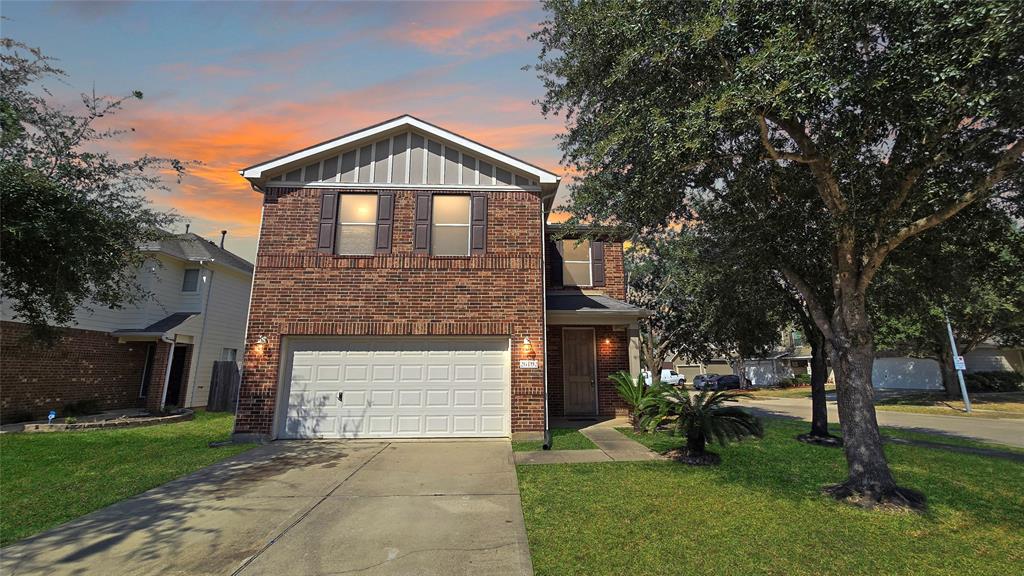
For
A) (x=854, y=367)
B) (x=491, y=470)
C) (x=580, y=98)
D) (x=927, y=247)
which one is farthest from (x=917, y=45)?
(x=491, y=470)

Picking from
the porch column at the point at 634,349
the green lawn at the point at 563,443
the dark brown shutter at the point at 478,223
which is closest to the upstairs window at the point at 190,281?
the dark brown shutter at the point at 478,223

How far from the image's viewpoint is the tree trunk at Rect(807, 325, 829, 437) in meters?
10.7

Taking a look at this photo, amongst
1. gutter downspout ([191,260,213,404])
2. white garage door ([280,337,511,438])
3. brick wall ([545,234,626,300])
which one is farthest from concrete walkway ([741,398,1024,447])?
gutter downspout ([191,260,213,404])

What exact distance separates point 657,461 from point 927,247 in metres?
5.85

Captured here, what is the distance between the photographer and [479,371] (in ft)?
34.0

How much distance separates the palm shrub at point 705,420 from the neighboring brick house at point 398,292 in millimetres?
3042

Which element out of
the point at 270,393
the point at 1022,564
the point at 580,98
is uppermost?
the point at 580,98

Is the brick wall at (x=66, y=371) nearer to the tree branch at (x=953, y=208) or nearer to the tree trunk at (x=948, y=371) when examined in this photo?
the tree branch at (x=953, y=208)

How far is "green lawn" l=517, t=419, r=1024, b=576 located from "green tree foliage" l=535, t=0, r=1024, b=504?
885mm

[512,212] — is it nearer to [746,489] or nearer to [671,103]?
[671,103]

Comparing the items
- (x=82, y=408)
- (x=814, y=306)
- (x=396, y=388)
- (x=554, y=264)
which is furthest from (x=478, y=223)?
(x=82, y=408)

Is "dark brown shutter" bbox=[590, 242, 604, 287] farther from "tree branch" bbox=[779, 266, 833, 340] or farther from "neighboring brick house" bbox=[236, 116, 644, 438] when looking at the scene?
→ "tree branch" bbox=[779, 266, 833, 340]

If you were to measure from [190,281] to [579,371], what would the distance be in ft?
51.6

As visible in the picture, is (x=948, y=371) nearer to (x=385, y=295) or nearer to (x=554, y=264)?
(x=554, y=264)
